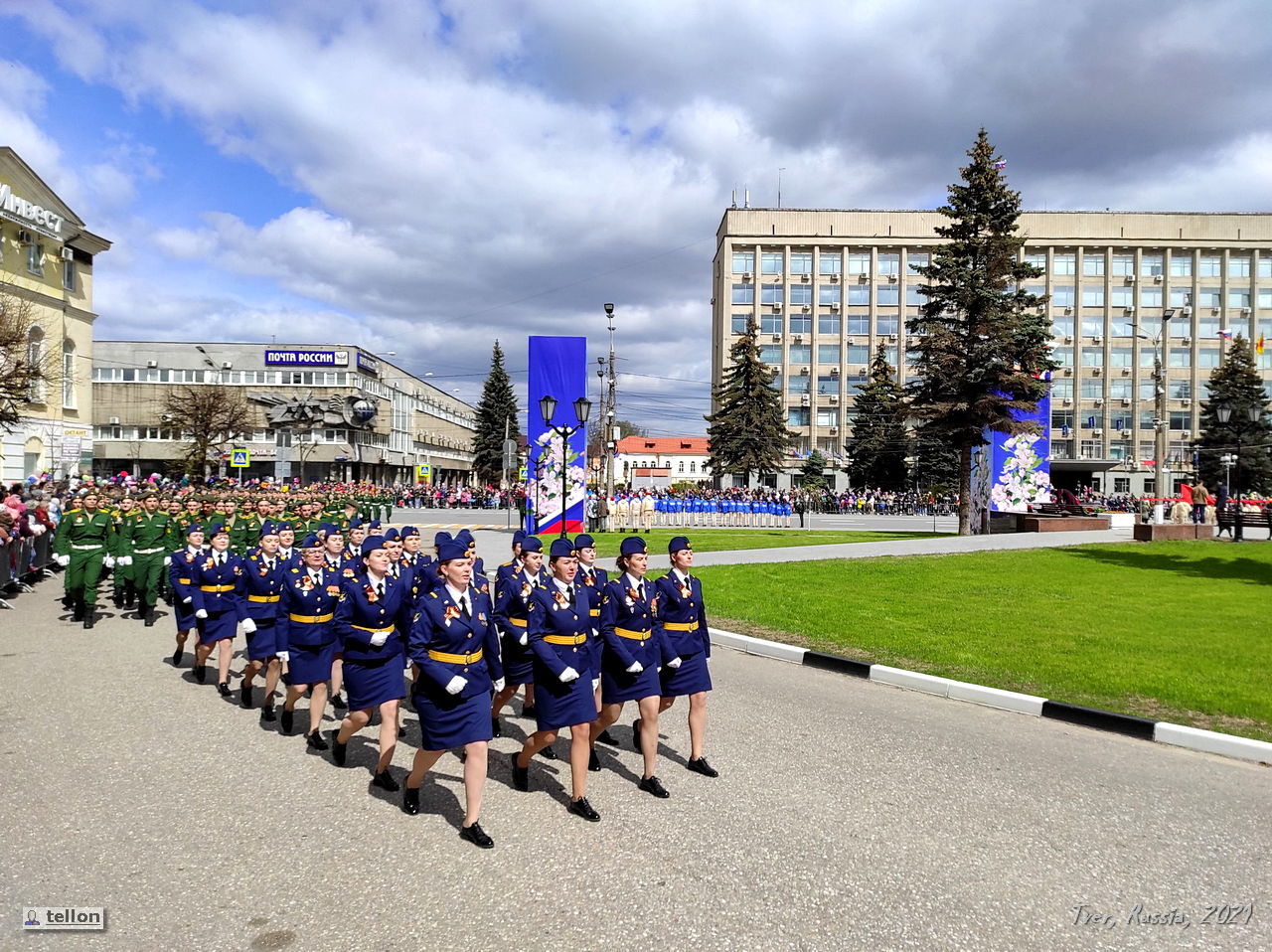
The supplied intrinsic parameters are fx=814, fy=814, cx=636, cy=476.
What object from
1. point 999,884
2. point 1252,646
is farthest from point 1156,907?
point 1252,646

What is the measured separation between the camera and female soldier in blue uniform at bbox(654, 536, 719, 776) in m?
6.15

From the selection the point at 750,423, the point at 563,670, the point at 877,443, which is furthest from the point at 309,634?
the point at 877,443

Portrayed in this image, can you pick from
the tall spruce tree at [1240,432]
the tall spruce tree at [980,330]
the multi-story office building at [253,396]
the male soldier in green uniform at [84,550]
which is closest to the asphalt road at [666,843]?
the male soldier in green uniform at [84,550]

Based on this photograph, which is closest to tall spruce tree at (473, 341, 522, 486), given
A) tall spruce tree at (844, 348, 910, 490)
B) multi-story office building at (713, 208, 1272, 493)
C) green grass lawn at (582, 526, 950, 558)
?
multi-story office building at (713, 208, 1272, 493)

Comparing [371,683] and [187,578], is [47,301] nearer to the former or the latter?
[187,578]

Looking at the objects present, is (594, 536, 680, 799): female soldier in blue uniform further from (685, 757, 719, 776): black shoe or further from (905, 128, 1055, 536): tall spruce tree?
(905, 128, 1055, 536): tall spruce tree

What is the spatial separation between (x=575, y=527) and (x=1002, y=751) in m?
23.7

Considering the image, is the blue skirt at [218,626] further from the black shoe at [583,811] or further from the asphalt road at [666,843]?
the black shoe at [583,811]

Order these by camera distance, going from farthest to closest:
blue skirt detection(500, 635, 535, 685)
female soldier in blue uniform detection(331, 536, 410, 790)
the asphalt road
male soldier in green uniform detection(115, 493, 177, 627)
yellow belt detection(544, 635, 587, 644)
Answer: male soldier in green uniform detection(115, 493, 177, 627) < blue skirt detection(500, 635, 535, 685) < female soldier in blue uniform detection(331, 536, 410, 790) < yellow belt detection(544, 635, 587, 644) < the asphalt road

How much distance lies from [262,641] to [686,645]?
14.2ft

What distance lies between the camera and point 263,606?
798 centimetres

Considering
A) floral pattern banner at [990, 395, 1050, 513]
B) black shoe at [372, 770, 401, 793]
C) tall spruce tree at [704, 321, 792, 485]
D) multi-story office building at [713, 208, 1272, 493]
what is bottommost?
black shoe at [372, 770, 401, 793]

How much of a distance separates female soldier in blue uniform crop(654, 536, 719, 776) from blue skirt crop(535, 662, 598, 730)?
36.0 inches

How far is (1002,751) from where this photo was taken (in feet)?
21.6
